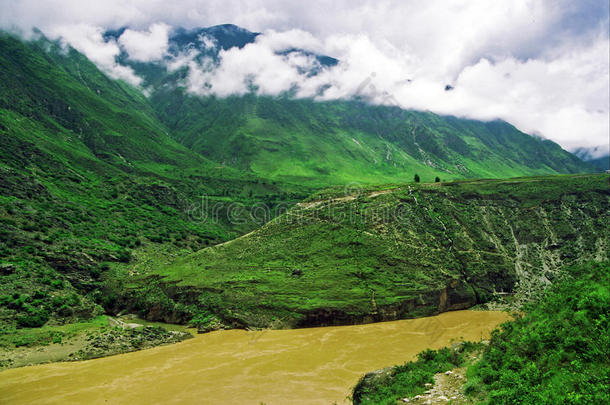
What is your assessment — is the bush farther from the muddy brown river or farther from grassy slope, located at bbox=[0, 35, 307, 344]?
the muddy brown river

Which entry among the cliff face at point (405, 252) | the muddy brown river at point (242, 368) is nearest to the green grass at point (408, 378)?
the muddy brown river at point (242, 368)

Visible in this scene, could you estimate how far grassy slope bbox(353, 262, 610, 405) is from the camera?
50.9 feet

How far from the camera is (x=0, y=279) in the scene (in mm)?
62812

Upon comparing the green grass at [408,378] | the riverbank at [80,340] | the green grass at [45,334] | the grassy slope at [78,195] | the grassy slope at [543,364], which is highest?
the grassy slope at [78,195]

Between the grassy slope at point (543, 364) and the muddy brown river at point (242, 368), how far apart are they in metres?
10.2

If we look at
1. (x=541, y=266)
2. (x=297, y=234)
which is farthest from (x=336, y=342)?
(x=541, y=266)

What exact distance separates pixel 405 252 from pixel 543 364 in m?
59.8

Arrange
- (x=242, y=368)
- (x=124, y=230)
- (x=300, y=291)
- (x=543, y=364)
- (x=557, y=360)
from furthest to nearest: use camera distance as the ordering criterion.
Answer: (x=124, y=230) < (x=300, y=291) < (x=242, y=368) < (x=543, y=364) < (x=557, y=360)

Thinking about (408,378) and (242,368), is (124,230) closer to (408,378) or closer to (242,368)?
(242,368)

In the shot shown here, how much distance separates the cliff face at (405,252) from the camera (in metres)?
66.3

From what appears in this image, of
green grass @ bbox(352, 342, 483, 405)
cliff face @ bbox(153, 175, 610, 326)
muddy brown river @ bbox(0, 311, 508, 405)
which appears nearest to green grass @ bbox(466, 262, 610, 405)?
green grass @ bbox(352, 342, 483, 405)

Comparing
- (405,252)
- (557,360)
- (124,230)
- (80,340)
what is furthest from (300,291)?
(124,230)

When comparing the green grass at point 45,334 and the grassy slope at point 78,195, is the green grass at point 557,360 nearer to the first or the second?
the green grass at point 45,334

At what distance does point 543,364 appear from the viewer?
19.7 meters
